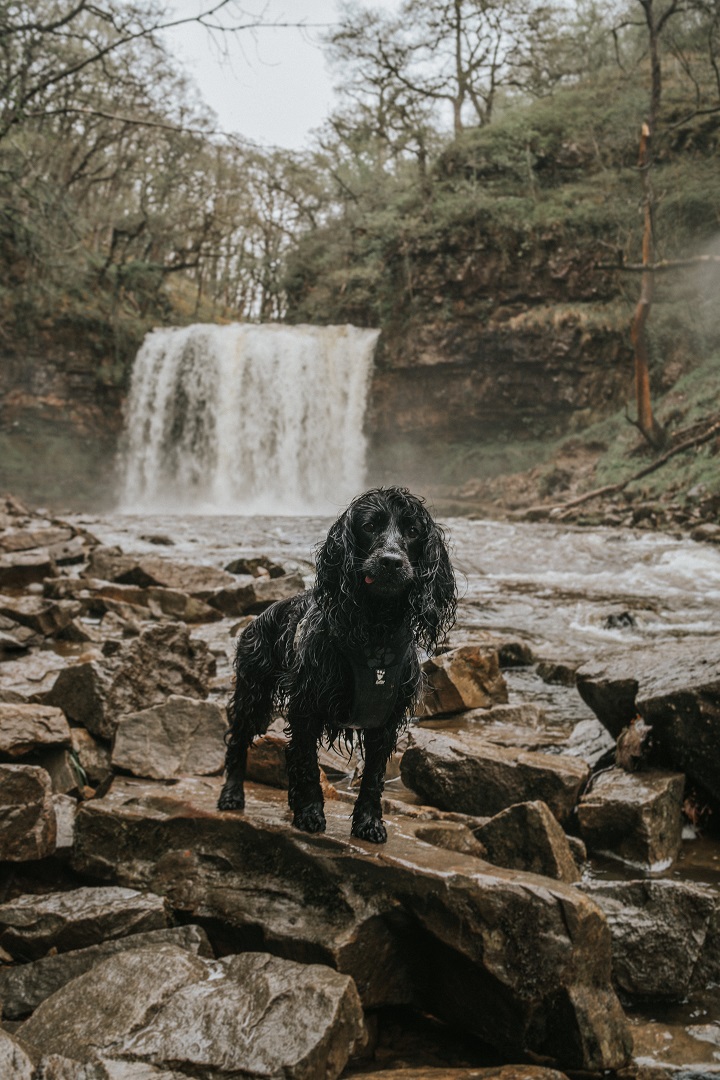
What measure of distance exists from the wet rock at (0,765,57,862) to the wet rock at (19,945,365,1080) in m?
0.84

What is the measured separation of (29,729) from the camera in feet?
12.1

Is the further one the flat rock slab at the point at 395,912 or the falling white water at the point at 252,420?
the falling white water at the point at 252,420

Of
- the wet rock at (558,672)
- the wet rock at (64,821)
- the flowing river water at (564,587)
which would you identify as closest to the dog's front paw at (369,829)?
the flowing river water at (564,587)

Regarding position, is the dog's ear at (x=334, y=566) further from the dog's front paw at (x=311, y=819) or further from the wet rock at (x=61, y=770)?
the wet rock at (x=61, y=770)

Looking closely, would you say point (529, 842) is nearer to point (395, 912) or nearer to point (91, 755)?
point (395, 912)

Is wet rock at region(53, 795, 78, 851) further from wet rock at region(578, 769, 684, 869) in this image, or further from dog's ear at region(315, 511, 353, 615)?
wet rock at region(578, 769, 684, 869)

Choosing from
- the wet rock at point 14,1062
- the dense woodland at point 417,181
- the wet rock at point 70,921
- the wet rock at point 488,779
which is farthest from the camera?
the dense woodland at point 417,181

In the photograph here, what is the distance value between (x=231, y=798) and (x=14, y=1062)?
1416 millimetres

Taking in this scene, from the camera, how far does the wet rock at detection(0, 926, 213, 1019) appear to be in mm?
2428

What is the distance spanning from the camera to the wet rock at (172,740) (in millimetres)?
3916

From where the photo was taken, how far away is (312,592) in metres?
3.13

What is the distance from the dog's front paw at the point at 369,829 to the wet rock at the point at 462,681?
264 centimetres

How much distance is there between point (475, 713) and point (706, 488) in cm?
1357

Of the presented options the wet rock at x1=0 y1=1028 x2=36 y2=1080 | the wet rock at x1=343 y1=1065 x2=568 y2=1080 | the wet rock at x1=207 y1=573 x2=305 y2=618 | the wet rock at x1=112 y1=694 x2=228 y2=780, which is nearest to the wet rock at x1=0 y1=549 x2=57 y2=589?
the wet rock at x1=207 y1=573 x2=305 y2=618
